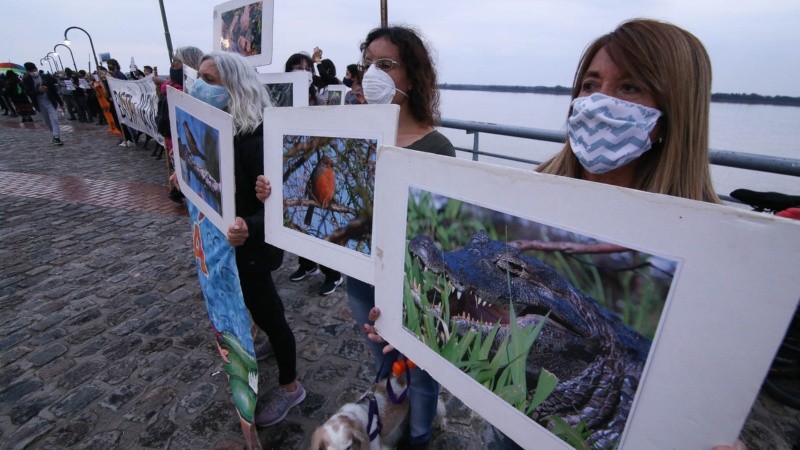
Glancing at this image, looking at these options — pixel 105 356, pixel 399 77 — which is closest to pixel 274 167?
pixel 399 77

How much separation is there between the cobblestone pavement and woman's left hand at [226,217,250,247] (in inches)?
49.4

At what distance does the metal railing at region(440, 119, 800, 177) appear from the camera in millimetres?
2369

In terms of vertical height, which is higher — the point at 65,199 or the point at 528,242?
the point at 528,242

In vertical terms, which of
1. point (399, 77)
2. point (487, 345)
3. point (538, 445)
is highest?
point (399, 77)

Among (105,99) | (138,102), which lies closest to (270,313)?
(138,102)

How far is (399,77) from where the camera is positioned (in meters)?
1.67

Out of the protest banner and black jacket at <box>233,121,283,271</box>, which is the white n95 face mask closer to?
black jacket at <box>233,121,283,271</box>

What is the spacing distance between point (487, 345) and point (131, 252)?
16.1 ft

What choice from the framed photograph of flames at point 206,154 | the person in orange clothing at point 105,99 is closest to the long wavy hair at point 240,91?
the framed photograph of flames at point 206,154

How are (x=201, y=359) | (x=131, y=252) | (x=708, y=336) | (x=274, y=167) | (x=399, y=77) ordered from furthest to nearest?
(x=131, y=252)
(x=201, y=359)
(x=399, y=77)
(x=274, y=167)
(x=708, y=336)

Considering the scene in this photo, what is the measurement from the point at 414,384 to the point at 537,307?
3.75 ft

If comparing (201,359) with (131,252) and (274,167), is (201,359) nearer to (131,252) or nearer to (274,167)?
(274,167)

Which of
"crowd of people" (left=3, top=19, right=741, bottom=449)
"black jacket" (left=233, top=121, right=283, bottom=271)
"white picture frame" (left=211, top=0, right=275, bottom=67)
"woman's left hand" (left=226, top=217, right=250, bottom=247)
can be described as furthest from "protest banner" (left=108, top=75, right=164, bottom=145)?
"woman's left hand" (left=226, top=217, right=250, bottom=247)

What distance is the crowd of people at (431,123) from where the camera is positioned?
94cm
